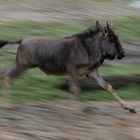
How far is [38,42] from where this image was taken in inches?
384

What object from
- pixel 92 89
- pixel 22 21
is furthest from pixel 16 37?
pixel 92 89

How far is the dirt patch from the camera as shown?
8.25 m

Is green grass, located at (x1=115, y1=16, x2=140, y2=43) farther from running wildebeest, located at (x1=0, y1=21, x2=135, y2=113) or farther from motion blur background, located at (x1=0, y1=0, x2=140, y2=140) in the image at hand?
running wildebeest, located at (x1=0, y1=21, x2=135, y2=113)

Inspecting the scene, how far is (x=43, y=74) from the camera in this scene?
12.1m

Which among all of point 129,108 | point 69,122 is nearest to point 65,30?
point 129,108

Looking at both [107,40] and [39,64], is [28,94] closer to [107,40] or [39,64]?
[39,64]

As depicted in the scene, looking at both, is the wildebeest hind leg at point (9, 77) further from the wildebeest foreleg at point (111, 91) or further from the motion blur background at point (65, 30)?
the wildebeest foreleg at point (111, 91)

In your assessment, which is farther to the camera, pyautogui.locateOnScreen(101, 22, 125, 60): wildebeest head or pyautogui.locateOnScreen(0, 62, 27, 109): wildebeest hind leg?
pyautogui.locateOnScreen(0, 62, 27, 109): wildebeest hind leg

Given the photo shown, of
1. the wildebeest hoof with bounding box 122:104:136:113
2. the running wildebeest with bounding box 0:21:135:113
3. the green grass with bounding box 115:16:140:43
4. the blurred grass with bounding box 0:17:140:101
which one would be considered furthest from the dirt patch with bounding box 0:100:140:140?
the green grass with bounding box 115:16:140:43

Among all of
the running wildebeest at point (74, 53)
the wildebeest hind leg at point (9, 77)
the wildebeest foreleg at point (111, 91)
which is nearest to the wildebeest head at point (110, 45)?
the running wildebeest at point (74, 53)

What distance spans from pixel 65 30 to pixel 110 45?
6.96 metres

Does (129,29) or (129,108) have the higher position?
(129,108)

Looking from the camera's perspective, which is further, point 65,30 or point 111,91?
point 65,30

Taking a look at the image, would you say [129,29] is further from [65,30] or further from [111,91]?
[111,91]
